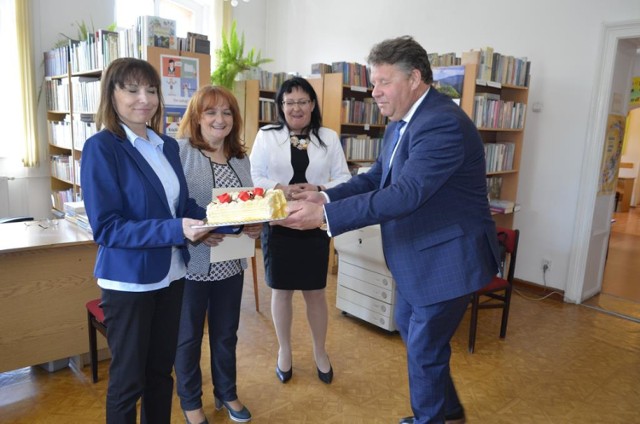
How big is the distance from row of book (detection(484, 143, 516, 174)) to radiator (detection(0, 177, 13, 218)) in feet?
18.3

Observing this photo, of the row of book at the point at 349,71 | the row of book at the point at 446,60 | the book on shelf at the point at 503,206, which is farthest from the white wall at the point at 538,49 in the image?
the row of book at the point at 349,71

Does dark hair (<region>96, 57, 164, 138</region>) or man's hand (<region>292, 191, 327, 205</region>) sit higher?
dark hair (<region>96, 57, 164, 138</region>)

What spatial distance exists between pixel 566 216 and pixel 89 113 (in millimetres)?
4929

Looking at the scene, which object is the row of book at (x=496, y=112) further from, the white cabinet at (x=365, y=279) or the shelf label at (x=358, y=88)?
the white cabinet at (x=365, y=279)

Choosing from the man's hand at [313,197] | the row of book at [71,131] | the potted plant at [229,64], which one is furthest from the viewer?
the potted plant at [229,64]

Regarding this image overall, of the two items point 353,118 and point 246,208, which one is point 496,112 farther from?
point 246,208

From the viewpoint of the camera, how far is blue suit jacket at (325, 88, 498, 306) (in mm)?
1780

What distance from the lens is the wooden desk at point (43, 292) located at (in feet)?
8.37

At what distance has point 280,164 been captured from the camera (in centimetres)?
270

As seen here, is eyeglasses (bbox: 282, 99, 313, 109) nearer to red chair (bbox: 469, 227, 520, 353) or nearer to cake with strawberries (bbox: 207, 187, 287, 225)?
cake with strawberries (bbox: 207, 187, 287, 225)

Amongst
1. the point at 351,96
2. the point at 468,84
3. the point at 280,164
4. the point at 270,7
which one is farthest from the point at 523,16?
the point at 270,7

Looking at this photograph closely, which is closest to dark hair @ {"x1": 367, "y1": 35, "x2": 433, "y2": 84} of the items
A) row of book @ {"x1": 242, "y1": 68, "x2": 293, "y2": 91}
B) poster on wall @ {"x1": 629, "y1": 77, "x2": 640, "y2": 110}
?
poster on wall @ {"x1": 629, "y1": 77, "x2": 640, "y2": 110}

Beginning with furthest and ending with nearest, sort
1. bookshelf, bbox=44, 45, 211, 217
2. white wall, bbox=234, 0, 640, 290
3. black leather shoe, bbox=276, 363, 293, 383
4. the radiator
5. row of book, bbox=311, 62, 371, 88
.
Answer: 1. the radiator
2. row of book, bbox=311, 62, 371, 88
3. bookshelf, bbox=44, 45, 211, 217
4. white wall, bbox=234, 0, 640, 290
5. black leather shoe, bbox=276, 363, 293, 383

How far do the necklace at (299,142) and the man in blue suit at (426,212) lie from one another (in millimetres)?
828
